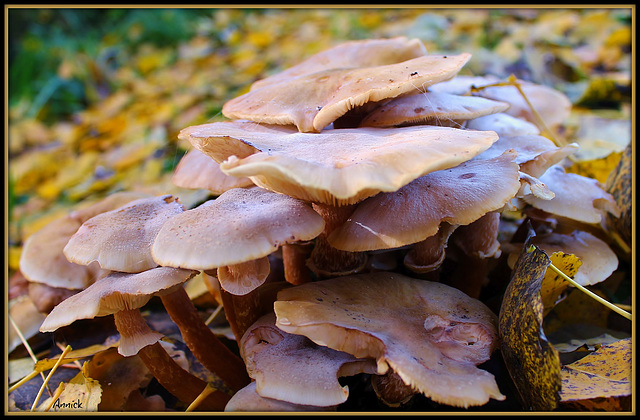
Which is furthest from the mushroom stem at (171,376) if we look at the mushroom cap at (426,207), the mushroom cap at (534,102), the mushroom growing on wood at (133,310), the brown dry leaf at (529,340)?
the mushroom cap at (534,102)

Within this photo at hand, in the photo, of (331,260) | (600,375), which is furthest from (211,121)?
(600,375)

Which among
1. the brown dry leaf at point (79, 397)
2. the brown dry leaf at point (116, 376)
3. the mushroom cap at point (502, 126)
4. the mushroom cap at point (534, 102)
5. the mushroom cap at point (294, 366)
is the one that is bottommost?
the brown dry leaf at point (116, 376)

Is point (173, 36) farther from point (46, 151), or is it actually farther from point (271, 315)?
point (271, 315)

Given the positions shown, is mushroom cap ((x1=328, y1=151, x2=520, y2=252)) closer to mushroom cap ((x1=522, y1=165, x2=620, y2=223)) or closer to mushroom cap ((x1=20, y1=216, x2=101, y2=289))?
mushroom cap ((x1=522, y1=165, x2=620, y2=223))

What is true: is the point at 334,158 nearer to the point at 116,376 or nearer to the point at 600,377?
the point at 600,377

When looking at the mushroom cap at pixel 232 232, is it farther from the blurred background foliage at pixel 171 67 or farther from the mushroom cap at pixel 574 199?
the blurred background foliage at pixel 171 67
